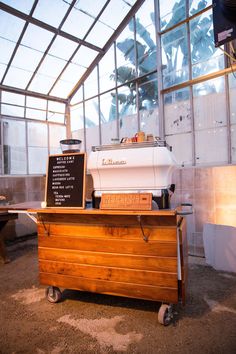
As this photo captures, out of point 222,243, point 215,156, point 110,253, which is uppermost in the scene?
point 215,156

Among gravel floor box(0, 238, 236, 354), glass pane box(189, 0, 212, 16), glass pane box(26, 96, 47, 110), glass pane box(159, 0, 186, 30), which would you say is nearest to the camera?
gravel floor box(0, 238, 236, 354)

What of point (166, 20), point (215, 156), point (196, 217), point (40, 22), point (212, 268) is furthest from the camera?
point (40, 22)

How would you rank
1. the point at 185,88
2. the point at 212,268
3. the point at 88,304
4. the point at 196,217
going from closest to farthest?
the point at 88,304 < the point at 212,268 < the point at 196,217 < the point at 185,88

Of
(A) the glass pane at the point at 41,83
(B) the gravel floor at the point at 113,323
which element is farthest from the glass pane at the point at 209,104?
(A) the glass pane at the point at 41,83

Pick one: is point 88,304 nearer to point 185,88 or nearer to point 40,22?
point 185,88

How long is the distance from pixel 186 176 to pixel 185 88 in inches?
68.0

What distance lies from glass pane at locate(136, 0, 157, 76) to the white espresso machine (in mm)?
3884

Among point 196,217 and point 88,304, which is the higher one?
point 196,217

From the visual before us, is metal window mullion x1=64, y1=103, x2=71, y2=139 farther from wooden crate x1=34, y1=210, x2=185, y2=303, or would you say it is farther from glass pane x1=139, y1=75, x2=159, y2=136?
wooden crate x1=34, y1=210, x2=185, y2=303

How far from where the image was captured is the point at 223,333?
72.9 inches

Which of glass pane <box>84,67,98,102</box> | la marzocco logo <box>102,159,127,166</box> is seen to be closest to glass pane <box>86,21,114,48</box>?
glass pane <box>84,67,98,102</box>

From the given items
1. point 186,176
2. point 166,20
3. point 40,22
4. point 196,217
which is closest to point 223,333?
point 196,217

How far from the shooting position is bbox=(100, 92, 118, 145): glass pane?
6.25m

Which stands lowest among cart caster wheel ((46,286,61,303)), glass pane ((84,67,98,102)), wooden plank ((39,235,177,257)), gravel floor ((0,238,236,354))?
gravel floor ((0,238,236,354))
